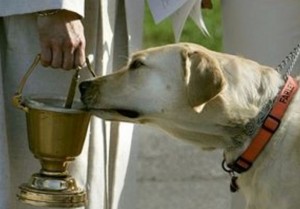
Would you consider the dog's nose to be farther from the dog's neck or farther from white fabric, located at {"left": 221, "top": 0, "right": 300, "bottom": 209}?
white fabric, located at {"left": 221, "top": 0, "right": 300, "bottom": 209}

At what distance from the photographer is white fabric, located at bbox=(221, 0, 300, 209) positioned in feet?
18.0

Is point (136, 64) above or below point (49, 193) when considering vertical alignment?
above

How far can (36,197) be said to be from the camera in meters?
5.18

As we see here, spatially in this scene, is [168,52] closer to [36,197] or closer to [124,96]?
[124,96]

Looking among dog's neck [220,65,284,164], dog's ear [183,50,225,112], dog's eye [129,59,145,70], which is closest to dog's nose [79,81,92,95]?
dog's eye [129,59,145,70]

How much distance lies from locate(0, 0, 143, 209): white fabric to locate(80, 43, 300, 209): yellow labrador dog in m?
0.28

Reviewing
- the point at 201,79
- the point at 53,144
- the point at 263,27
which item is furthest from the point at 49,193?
the point at 263,27

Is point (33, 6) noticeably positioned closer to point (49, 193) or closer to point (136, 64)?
point (136, 64)

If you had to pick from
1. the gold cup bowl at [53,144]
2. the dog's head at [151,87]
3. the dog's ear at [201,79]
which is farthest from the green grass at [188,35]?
the dog's ear at [201,79]

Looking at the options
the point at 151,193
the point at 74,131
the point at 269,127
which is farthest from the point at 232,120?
the point at 151,193

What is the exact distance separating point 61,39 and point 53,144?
1.37 feet

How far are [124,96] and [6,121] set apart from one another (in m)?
0.52

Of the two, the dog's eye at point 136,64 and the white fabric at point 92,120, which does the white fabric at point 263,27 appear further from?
the dog's eye at point 136,64

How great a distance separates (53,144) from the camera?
5.14m
